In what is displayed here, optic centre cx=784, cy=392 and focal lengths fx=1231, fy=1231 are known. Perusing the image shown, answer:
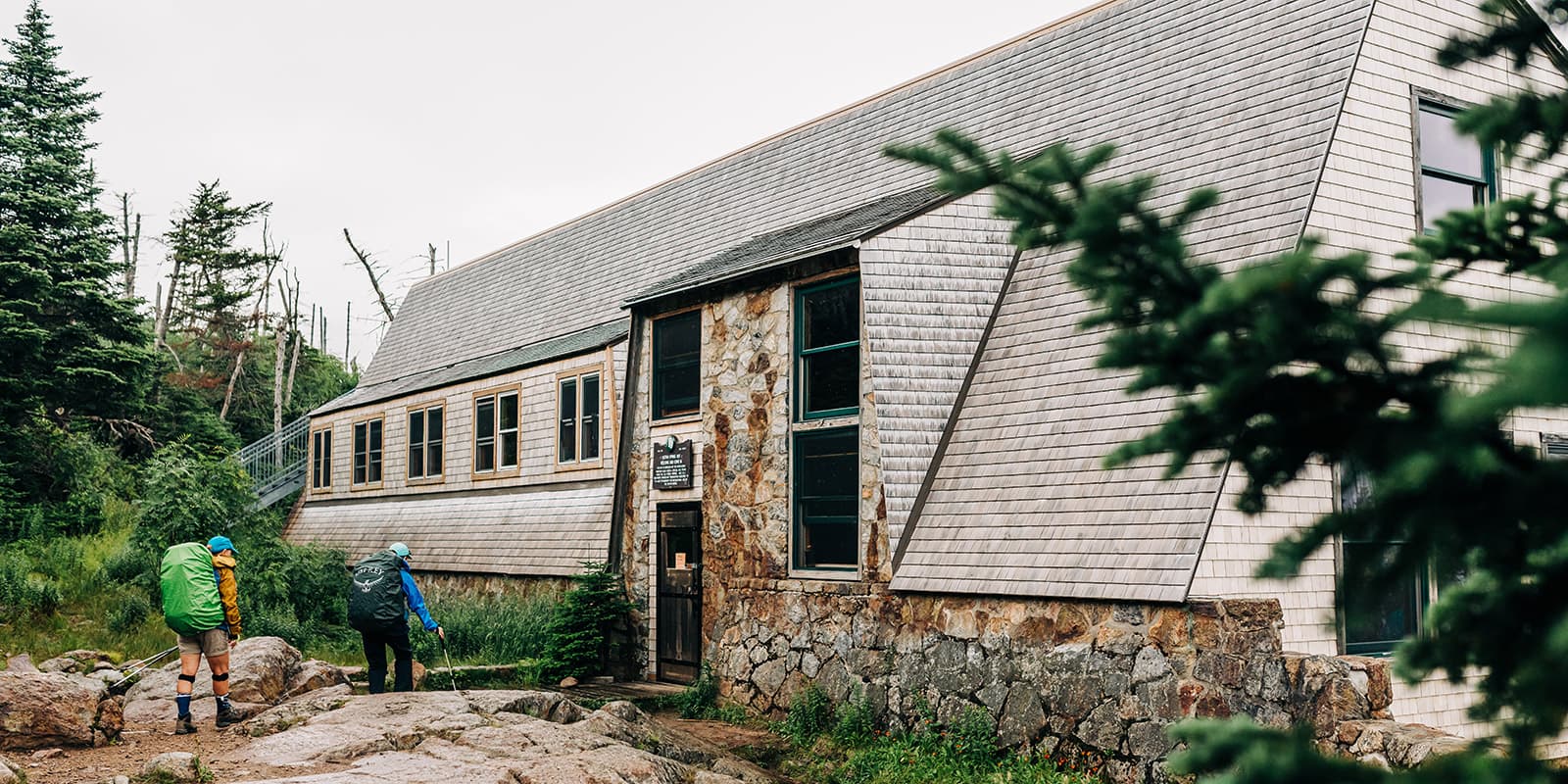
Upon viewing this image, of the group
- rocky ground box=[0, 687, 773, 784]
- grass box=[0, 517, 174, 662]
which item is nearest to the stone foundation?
rocky ground box=[0, 687, 773, 784]

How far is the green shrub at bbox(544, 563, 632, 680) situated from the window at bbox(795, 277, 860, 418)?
4.33 meters

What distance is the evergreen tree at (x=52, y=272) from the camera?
25828 mm

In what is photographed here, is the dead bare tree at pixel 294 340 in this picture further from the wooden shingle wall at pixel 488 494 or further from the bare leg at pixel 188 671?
the bare leg at pixel 188 671

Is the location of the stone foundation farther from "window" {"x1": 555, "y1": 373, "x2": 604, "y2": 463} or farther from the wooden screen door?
"window" {"x1": 555, "y1": 373, "x2": 604, "y2": 463}

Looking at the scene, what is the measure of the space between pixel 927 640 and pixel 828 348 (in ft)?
11.2

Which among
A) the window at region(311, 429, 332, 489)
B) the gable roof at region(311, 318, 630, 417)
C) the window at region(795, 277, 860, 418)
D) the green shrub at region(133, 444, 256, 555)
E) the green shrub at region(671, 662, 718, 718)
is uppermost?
the gable roof at region(311, 318, 630, 417)

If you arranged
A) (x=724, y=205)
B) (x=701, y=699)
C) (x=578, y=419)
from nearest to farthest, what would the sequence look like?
1. (x=701, y=699)
2. (x=578, y=419)
3. (x=724, y=205)

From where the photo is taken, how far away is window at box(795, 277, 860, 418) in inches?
522

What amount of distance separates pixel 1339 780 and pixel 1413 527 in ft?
1.50

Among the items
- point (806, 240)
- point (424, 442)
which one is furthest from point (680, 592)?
point (424, 442)

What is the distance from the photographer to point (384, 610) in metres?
12.5

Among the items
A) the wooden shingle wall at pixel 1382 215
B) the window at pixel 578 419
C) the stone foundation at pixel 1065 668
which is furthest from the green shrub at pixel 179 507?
the wooden shingle wall at pixel 1382 215

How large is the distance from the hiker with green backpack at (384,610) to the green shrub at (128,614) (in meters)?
8.39

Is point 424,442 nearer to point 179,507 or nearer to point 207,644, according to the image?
point 179,507
